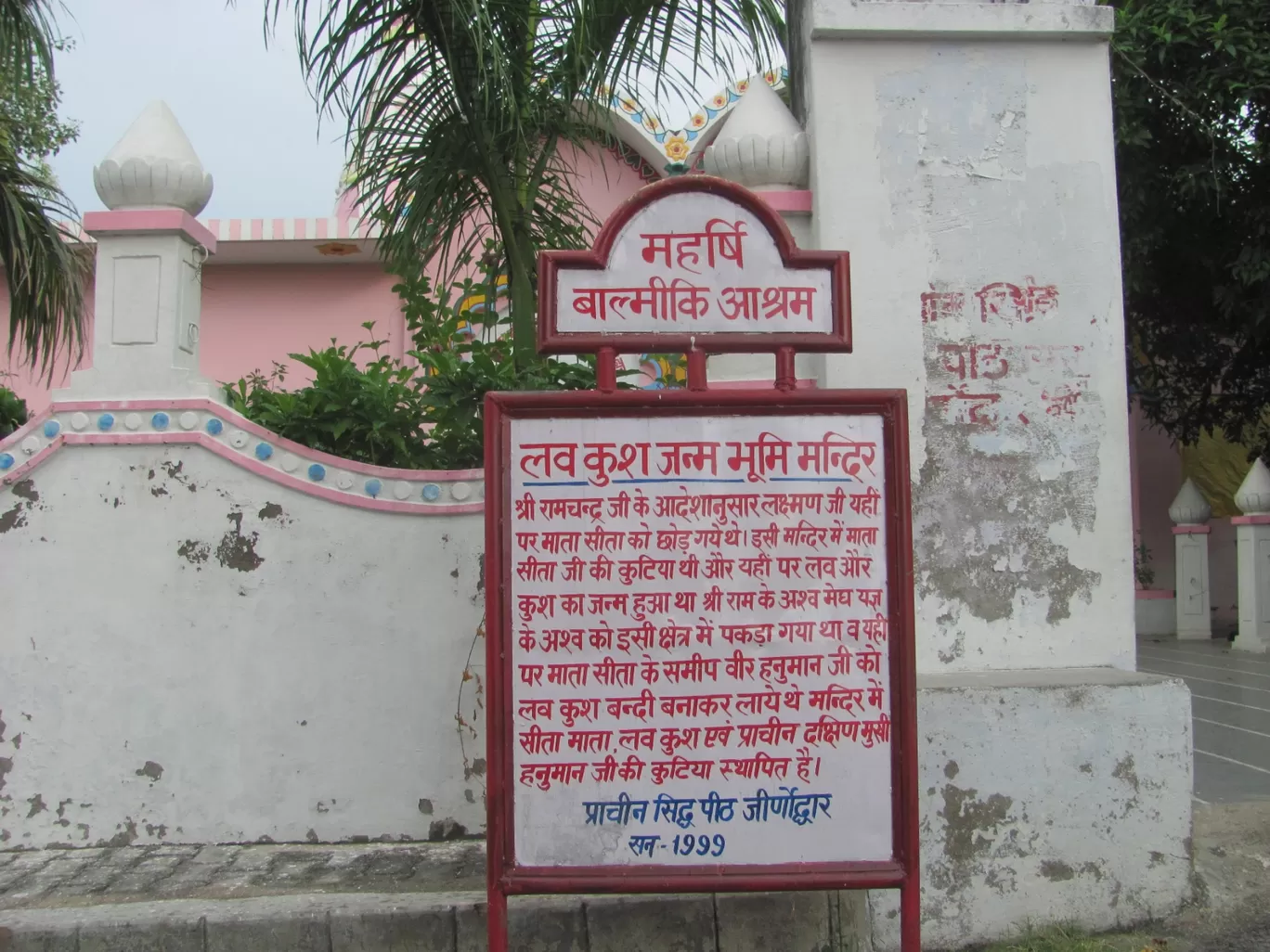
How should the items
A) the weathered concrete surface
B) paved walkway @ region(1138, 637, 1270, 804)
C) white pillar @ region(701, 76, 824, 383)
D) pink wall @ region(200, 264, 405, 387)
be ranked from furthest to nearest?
pink wall @ region(200, 264, 405, 387), paved walkway @ region(1138, 637, 1270, 804), white pillar @ region(701, 76, 824, 383), the weathered concrete surface

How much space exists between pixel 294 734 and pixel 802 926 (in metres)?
1.86

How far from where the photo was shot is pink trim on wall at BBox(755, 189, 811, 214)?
3.82 m

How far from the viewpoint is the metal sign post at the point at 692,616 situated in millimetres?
2850

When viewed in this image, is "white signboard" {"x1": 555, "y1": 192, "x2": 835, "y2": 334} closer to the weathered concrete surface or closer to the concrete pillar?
the weathered concrete surface

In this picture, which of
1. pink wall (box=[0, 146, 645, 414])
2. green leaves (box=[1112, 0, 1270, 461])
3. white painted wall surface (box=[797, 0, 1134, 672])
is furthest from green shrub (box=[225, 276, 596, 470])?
green leaves (box=[1112, 0, 1270, 461])

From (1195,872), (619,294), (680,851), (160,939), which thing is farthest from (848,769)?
(160,939)

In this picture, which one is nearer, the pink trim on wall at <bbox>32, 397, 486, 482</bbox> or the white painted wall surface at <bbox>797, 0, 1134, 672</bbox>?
the white painted wall surface at <bbox>797, 0, 1134, 672</bbox>

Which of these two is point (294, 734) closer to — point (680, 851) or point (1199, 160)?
point (680, 851)

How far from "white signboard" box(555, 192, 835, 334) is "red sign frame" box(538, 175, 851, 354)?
0.02 m

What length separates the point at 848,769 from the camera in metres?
2.88

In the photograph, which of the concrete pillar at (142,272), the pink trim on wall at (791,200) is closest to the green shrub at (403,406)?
the concrete pillar at (142,272)

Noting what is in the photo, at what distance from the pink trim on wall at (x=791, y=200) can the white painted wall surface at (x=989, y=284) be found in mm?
71

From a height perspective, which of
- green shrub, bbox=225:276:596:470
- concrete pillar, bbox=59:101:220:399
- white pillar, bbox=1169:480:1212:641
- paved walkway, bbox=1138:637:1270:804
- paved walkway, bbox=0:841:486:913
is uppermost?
concrete pillar, bbox=59:101:220:399

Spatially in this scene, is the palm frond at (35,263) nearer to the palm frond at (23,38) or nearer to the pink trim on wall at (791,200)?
the palm frond at (23,38)
